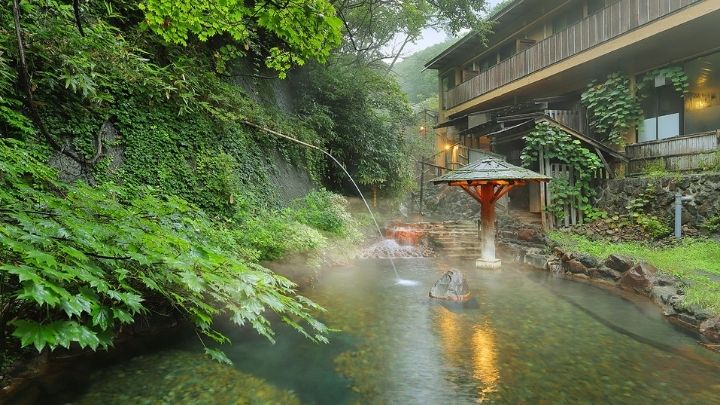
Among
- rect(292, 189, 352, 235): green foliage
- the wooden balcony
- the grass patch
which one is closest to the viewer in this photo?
the grass patch

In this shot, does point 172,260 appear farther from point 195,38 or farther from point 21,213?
point 195,38

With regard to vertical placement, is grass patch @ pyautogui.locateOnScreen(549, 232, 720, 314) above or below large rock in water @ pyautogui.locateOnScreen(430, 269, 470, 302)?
above

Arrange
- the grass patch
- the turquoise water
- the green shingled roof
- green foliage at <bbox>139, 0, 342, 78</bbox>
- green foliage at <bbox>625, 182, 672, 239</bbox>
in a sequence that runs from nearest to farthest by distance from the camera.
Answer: the turquoise water < green foliage at <bbox>139, 0, 342, 78</bbox> < the grass patch < the green shingled roof < green foliage at <bbox>625, 182, 672, 239</bbox>

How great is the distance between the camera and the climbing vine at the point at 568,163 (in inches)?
526

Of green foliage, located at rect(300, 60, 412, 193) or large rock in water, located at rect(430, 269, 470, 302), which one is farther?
green foliage, located at rect(300, 60, 412, 193)

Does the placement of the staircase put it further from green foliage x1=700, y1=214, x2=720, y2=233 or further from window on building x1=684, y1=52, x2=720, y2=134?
A: window on building x1=684, y1=52, x2=720, y2=134

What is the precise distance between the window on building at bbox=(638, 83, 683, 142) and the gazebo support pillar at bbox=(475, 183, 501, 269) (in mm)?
7370

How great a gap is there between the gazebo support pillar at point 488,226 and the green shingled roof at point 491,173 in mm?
668

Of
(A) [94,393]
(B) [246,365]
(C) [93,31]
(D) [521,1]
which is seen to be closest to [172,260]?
→ (A) [94,393]

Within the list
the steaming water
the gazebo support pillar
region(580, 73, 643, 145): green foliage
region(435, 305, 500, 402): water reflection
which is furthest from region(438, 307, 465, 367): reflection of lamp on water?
region(580, 73, 643, 145): green foliage

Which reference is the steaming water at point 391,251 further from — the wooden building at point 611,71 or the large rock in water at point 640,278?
the large rock in water at point 640,278

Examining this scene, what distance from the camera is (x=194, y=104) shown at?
27.4 ft

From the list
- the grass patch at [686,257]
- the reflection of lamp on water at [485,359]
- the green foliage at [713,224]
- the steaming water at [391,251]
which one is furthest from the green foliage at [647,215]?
the reflection of lamp on water at [485,359]

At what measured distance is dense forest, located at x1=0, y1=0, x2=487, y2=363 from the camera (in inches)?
104
